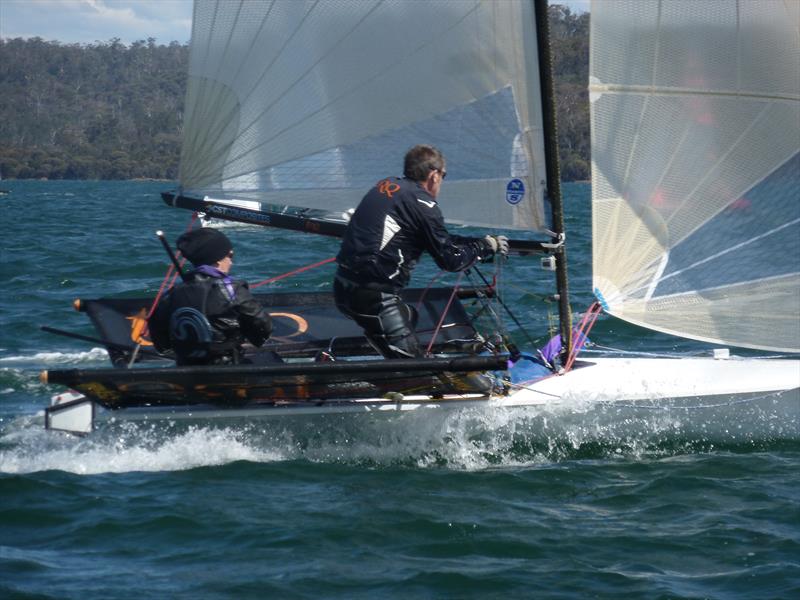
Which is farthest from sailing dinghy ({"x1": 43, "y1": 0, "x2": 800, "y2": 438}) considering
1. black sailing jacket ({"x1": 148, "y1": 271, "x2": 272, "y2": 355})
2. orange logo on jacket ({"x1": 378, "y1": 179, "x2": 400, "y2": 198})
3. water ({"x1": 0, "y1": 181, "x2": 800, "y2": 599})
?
orange logo on jacket ({"x1": 378, "y1": 179, "x2": 400, "y2": 198})

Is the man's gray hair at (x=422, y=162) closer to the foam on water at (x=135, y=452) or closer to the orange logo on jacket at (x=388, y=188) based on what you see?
the orange logo on jacket at (x=388, y=188)

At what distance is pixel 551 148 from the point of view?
605 centimetres

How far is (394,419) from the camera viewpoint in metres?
5.88

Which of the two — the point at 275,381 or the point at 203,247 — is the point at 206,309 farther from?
the point at 275,381

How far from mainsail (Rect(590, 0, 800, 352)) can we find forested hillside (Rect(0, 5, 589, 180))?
70535mm

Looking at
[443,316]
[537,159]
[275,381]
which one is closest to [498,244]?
[537,159]

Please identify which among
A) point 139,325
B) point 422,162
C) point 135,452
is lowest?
point 135,452

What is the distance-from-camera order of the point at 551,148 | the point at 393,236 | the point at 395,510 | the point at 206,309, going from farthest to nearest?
1. the point at 551,148
2. the point at 393,236
3. the point at 206,309
4. the point at 395,510

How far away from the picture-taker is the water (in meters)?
4.34

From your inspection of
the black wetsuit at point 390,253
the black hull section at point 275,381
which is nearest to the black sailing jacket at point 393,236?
the black wetsuit at point 390,253

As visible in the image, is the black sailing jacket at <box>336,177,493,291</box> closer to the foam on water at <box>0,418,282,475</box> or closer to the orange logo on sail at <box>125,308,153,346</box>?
the foam on water at <box>0,418,282,475</box>

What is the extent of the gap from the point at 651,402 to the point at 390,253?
5.21 ft

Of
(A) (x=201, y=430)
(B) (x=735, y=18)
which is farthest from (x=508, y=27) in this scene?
(A) (x=201, y=430)

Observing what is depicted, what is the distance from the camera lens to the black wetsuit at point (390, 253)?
5.58 m
